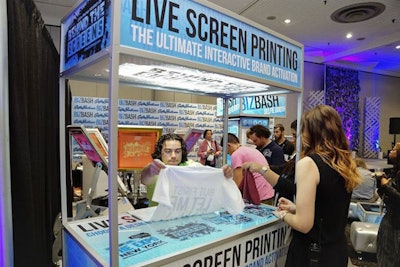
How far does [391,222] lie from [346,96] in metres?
8.83

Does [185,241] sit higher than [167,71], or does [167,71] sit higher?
[167,71]

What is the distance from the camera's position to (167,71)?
1.44 meters

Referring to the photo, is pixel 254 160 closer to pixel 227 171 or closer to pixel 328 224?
pixel 227 171

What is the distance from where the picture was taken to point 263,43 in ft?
5.23

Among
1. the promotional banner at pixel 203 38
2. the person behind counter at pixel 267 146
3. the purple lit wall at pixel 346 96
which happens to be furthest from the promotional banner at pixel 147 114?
the promotional banner at pixel 203 38

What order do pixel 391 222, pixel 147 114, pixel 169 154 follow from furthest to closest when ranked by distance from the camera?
pixel 147 114 → pixel 391 222 → pixel 169 154

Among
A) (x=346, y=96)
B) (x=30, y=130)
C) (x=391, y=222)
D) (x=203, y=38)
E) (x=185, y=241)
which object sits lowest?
(x=391, y=222)

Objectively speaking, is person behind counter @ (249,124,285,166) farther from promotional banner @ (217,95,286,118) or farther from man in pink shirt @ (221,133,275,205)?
man in pink shirt @ (221,133,275,205)

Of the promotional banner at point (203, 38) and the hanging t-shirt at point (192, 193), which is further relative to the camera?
the hanging t-shirt at point (192, 193)

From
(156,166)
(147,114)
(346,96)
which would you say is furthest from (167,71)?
(346,96)

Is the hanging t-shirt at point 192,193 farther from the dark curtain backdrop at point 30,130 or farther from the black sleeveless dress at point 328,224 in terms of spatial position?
the dark curtain backdrop at point 30,130

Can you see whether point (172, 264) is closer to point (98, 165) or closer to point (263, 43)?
point (98, 165)

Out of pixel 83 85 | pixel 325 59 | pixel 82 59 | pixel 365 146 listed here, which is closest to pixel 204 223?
pixel 82 59

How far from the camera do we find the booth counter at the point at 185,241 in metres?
1.19
